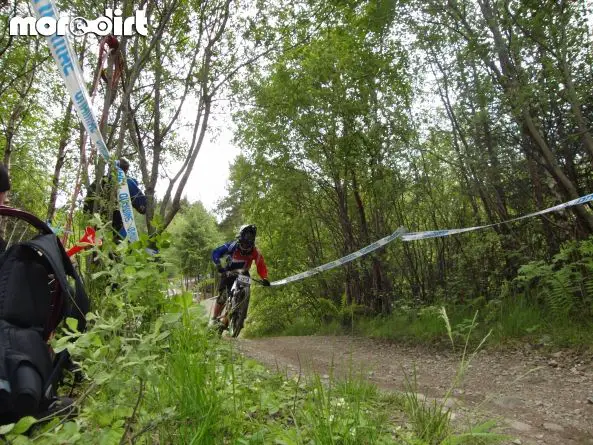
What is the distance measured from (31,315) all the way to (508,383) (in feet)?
10.3

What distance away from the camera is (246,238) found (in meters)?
7.15

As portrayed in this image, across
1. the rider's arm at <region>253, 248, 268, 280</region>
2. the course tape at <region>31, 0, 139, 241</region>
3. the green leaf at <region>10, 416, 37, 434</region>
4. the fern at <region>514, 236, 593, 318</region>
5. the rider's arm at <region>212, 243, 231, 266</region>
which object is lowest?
the fern at <region>514, 236, 593, 318</region>

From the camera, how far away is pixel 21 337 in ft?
5.05

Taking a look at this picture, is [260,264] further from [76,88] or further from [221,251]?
[76,88]

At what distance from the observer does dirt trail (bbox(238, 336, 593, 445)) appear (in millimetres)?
2377

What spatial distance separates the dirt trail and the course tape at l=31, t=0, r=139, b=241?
1.77m

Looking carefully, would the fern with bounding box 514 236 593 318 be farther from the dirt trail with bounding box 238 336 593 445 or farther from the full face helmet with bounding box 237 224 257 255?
the full face helmet with bounding box 237 224 257 255

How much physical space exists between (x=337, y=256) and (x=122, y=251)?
26.6 feet

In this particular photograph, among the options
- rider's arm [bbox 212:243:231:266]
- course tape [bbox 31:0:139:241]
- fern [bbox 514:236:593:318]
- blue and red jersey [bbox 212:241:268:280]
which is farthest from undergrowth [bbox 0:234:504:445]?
blue and red jersey [bbox 212:241:268:280]

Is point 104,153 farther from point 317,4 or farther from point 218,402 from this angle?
point 317,4

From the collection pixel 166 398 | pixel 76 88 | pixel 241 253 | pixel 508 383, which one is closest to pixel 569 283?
pixel 508 383

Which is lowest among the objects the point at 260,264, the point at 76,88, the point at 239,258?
the point at 260,264

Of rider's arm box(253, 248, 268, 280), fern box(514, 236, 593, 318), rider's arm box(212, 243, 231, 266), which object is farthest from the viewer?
rider's arm box(253, 248, 268, 280)

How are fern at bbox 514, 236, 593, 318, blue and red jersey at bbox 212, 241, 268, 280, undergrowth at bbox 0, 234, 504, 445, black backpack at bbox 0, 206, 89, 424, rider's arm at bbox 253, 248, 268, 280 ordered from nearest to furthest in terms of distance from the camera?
undergrowth at bbox 0, 234, 504, 445, black backpack at bbox 0, 206, 89, 424, fern at bbox 514, 236, 593, 318, blue and red jersey at bbox 212, 241, 268, 280, rider's arm at bbox 253, 248, 268, 280
